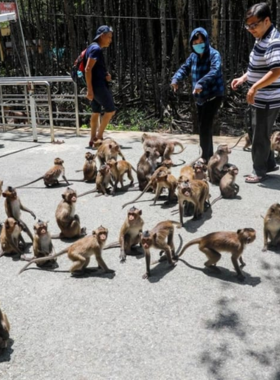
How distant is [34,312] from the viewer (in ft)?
11.9

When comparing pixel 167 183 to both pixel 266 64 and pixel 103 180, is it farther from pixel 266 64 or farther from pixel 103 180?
pixel 266 64

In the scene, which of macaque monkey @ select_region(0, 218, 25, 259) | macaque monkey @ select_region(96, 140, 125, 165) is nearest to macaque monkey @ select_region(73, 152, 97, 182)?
macaque monkey @ select_region(96, 140, 125, 165)

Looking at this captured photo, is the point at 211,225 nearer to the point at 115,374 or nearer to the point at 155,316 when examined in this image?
the point at 155,316

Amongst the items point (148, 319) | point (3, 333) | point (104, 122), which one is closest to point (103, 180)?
point (104, 122)

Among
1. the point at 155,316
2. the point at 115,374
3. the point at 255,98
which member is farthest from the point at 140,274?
the point at 255,98

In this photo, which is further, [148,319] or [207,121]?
[207,121]

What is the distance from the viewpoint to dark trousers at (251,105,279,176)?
616cm

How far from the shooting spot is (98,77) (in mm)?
8469

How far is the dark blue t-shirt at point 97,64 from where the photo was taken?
818 centimetres

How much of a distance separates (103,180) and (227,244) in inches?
110

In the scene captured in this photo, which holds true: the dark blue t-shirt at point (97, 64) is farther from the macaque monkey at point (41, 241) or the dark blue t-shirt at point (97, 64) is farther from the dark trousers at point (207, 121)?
the macaque monkey at point (41, 241)

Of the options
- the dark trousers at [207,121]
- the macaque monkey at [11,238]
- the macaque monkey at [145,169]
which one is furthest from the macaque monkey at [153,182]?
the macaque monkey at [11,238]

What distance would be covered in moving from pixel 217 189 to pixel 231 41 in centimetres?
945

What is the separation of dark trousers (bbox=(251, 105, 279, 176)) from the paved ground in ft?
4.85
